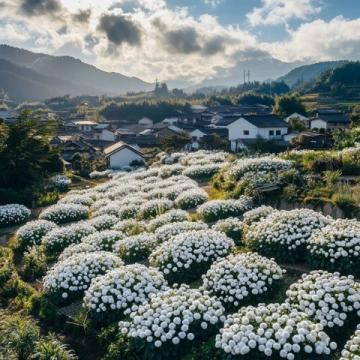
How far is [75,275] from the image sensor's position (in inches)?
485

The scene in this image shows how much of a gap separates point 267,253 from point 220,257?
1323 millimetres

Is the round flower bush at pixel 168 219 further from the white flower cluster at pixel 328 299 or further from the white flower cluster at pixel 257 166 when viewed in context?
the white flower cluster at pixel 328 299

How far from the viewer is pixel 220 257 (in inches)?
483

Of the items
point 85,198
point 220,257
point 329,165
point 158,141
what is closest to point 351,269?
point 220,257

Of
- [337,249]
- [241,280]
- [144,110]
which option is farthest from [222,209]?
[144,110]

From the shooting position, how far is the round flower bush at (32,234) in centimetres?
1838

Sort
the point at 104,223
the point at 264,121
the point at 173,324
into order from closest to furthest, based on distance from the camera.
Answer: the point at 173,324 → the point at 104,223 → the point at 264,121

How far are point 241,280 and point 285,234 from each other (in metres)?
2.81

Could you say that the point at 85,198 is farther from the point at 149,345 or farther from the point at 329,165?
the point at 149,345

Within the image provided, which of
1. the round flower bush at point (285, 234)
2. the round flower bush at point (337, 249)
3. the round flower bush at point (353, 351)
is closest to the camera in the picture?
the round flower bush at point (353, 351)

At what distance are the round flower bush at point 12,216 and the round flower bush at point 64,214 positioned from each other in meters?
2.23

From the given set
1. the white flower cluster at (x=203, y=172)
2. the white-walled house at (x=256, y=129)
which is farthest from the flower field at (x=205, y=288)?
the white-walled house at (x=256, y=129)

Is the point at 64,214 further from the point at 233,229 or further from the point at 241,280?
the point at 241,280

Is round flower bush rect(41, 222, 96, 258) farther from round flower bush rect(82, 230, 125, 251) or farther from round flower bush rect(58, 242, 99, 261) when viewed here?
round flower bush rect(58, 242, 99, 261)
